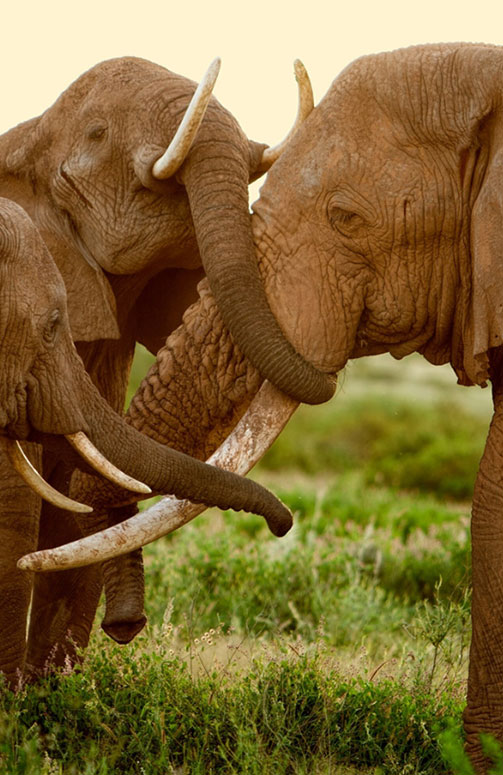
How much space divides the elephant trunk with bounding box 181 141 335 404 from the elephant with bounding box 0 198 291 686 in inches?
14.4

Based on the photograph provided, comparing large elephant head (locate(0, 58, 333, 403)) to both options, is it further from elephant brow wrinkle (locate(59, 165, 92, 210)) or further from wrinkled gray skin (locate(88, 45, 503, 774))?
wrinkled gray skin (locate(88, 45, 503, 774))

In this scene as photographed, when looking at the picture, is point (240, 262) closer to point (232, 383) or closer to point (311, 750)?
point (232, 383)

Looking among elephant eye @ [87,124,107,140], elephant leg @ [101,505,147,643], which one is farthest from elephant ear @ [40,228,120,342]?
elephant leg @ [101,505,147,643]

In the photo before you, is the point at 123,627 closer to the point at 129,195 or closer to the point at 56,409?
the point at 56,409

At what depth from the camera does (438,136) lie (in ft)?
15.0

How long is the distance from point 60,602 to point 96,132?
1894 mm

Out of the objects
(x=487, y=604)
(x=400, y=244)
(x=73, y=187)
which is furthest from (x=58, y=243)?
(x=487, y=604)

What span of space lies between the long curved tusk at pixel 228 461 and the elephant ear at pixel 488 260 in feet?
2.12

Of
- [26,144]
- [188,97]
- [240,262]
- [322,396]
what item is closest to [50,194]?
[26,144]

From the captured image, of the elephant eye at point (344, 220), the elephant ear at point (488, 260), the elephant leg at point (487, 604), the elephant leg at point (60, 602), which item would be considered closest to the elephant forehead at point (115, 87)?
the elephant eye at point (344, 220)

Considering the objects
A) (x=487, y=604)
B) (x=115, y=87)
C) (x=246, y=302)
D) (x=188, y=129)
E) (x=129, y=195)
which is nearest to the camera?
(x=487, y=604)

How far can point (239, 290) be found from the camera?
15.1ft

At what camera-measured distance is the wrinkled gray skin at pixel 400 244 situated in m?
4.44

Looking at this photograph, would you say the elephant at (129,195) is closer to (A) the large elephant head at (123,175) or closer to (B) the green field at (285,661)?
(A) the large elephant head at (123,175)
